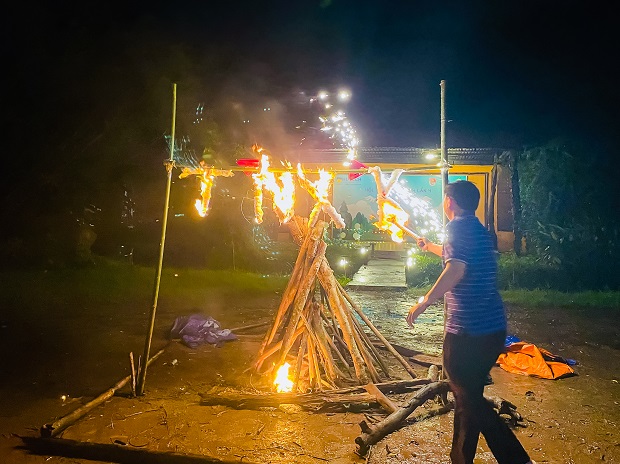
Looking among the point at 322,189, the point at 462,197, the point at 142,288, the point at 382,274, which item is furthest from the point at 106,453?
the point at 382,274

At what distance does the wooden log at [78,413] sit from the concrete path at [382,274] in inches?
346

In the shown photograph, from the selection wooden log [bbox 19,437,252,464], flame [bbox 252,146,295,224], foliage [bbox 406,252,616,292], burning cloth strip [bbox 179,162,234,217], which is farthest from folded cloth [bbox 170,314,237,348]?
foliage [bbox 406,252,616,292]

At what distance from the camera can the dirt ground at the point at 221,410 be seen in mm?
4371

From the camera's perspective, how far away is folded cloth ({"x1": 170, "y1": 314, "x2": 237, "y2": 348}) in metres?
7.82

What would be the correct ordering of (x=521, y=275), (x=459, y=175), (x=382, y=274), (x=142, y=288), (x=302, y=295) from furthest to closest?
(x=459, y=175) < (x=382, y=274) < (x=521, y=275) < (x=142, y=288) < (x=302, y=295)

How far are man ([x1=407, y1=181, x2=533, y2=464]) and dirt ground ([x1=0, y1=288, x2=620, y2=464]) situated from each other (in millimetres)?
728

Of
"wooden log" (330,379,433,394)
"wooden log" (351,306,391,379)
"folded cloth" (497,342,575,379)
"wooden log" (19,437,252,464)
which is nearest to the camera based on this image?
"wooden log" (19,437,252,464)

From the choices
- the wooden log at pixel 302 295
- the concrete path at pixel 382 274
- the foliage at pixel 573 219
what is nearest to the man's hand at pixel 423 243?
the wooden log at pixel 302 295

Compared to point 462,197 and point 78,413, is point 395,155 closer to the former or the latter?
point 462,197

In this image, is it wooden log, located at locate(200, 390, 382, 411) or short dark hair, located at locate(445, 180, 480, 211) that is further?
wooden log, located at locate(200, 390, 382, 411)

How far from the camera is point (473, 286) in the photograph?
3.65m

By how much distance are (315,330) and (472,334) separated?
288 centimetres

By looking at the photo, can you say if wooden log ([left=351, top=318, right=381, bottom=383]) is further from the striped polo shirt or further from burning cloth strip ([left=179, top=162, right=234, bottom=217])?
burning cloth strip ([left=179, top=162, right=234, bottom=217])

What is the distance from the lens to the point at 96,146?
14.6 metres
